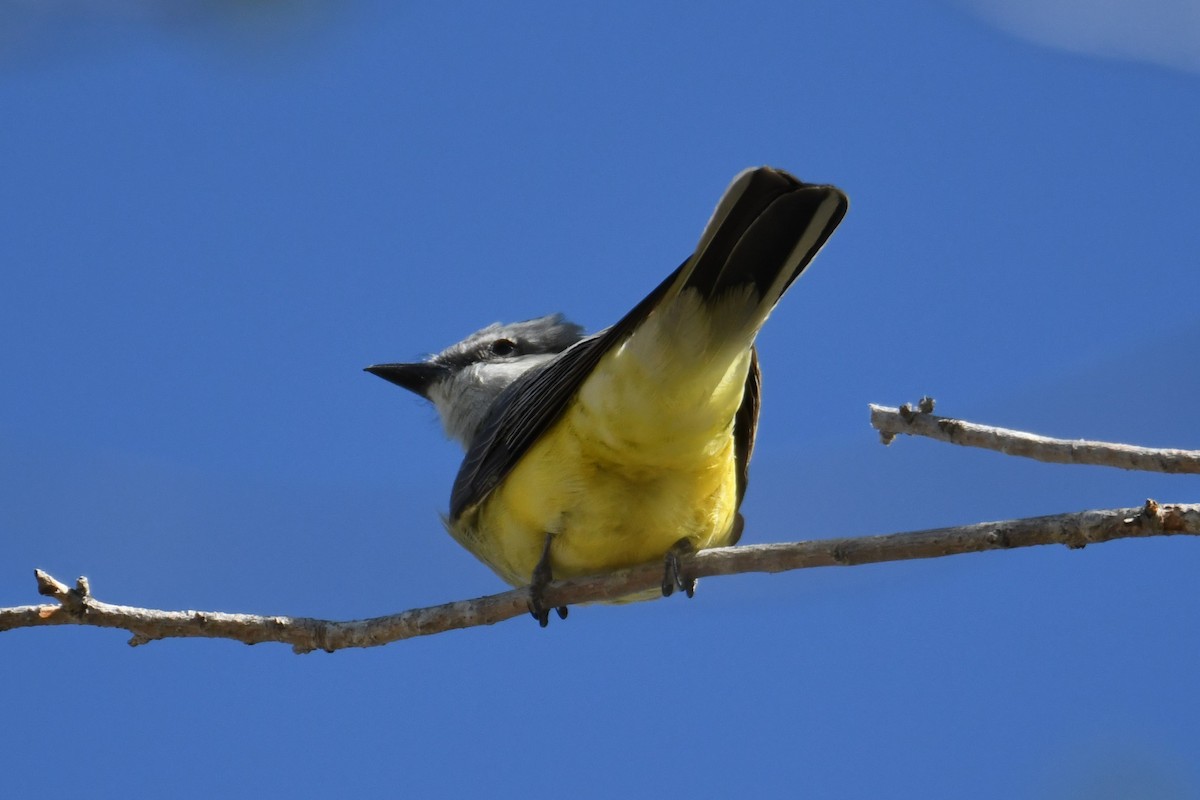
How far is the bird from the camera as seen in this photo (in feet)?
12.1

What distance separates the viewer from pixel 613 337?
4.18 meters

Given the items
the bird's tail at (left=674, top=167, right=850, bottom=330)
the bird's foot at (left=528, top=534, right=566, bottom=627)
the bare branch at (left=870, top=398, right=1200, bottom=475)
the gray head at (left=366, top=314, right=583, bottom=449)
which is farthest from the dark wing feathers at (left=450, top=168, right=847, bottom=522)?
the gray head at (left=366, top=314, right=583, bottom=449)

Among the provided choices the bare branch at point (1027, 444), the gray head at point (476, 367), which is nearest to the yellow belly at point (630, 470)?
the bare branch at point (1027, 444)

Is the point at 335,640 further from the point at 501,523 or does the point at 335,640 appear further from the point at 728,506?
the point at 728,506

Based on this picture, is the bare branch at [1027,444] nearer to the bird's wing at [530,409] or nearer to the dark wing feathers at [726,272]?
the dark wing feathers at [726,272]

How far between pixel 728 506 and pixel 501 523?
2.84 feet

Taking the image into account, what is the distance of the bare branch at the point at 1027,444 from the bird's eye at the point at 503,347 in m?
2.91

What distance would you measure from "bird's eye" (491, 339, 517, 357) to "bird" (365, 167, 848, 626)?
1.21m

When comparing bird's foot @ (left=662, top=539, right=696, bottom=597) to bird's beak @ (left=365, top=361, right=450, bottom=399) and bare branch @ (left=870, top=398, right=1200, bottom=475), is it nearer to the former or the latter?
bare branch @ (left=870, top=398, right=1200, bottom=475)

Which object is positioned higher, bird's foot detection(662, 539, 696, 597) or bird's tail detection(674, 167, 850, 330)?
bird's tail detection(674, 167, 850, 330)

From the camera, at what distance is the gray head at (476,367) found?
6.36m

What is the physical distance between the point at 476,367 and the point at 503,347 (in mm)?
191

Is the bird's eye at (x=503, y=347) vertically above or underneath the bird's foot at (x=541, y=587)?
above

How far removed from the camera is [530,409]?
469 centimetres
